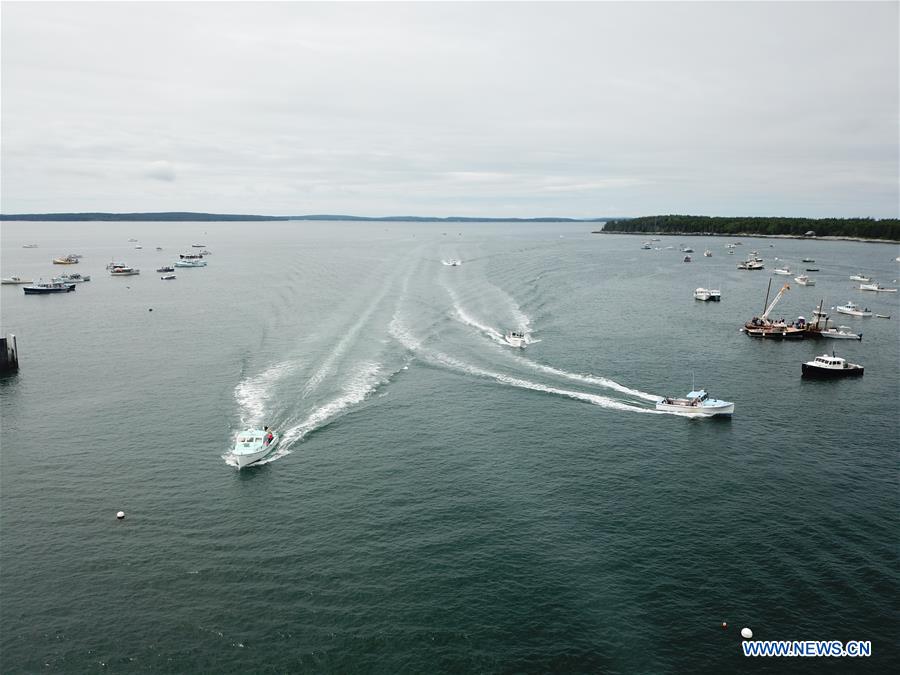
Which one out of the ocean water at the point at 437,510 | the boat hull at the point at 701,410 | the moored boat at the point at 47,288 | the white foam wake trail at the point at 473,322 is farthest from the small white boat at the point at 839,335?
the moored boat at the point at 47,288

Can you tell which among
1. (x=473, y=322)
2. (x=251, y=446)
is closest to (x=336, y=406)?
(x=251, y=446)

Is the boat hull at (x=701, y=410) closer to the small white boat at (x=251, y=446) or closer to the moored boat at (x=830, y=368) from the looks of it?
the moored boat at (x=830, y=368)

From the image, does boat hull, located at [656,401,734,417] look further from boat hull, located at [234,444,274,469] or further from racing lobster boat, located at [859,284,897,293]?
racing lobster boat, located at [859,284,897,293]

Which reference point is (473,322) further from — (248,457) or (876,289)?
(876,289)

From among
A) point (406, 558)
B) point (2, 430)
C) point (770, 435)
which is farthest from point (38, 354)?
point (770, 435)

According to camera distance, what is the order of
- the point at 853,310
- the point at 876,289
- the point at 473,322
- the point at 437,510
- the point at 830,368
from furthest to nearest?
the point at 876,289 < the point at 853,310 < the point at 473,322 < the point at 830,368 < the point at 437,510

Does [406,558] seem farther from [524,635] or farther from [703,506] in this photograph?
[703,506]
